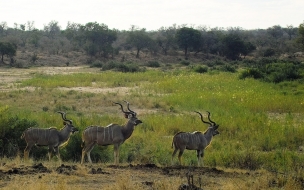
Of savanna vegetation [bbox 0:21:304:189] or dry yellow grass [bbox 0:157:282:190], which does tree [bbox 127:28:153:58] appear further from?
dry yellow grass [bbox 0:157:282:190]

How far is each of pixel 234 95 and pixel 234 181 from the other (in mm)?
15826

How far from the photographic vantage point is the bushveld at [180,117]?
1255cm

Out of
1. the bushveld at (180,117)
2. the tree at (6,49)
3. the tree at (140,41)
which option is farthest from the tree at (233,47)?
the bushveld at (180,117)

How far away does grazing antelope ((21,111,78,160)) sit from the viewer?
11.7m

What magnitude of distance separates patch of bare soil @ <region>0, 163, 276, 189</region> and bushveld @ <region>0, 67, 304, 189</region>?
2.48 ft

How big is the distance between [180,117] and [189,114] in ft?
5.55

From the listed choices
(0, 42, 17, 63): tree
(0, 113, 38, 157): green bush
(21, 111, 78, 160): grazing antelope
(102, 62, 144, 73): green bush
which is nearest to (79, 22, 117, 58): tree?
(0, 42, 17, 63): tree

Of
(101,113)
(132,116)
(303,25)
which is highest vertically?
(303,25)

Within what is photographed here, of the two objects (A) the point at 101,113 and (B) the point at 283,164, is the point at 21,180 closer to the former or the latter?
(B) the point at 283,164

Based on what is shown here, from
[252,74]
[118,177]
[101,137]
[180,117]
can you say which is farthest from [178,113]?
[252,74]

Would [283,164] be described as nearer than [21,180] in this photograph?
No

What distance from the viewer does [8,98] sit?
24719 mm

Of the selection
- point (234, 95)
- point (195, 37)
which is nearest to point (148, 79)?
point (234, 95)

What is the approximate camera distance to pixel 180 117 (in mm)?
18844
